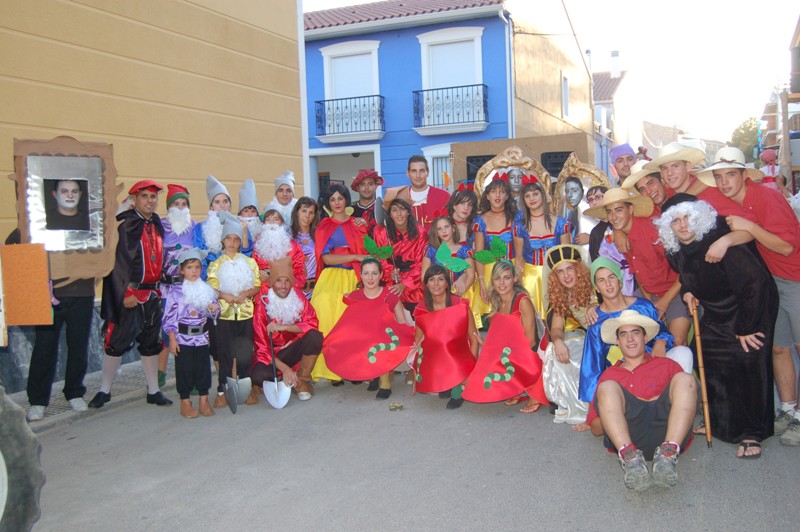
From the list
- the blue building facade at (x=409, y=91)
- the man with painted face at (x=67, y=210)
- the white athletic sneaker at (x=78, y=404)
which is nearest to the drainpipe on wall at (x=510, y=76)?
the blue building facade at (x=409, y=91)

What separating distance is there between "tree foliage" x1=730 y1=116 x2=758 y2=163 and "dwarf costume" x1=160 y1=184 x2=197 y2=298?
117 ft

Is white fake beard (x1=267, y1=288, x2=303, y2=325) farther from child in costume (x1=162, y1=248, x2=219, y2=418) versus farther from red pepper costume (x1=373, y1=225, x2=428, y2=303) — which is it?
red pepper costume (x1=373, y1=225, x2=428, y2=303)

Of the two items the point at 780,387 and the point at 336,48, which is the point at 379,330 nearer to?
the point at 780,387

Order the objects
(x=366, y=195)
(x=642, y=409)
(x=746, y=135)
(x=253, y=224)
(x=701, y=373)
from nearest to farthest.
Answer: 1. (x=642, y=409)
2. (x=701, y=373)
3. (x=253, y=224)
4. (x=366, y=195)
5. (x=746, y=135)

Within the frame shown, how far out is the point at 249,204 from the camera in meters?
7.64

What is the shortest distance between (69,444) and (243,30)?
6429 mm

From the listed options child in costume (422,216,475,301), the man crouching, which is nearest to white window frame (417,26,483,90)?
child in costume (422,216,475,301)

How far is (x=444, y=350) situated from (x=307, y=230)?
1978 millimetres

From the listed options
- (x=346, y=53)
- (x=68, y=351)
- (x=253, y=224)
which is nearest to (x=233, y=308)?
(x=253, y=224)

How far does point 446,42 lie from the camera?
2038 centimetres

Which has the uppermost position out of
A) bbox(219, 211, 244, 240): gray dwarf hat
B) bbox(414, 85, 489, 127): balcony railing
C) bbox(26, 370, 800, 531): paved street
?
bbox(414, 85, 489, 127): balcony railing

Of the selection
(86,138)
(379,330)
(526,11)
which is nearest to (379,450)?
(379,330)

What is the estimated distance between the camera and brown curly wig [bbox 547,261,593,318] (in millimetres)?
5508

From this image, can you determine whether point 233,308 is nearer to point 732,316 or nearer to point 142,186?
point 142,186
